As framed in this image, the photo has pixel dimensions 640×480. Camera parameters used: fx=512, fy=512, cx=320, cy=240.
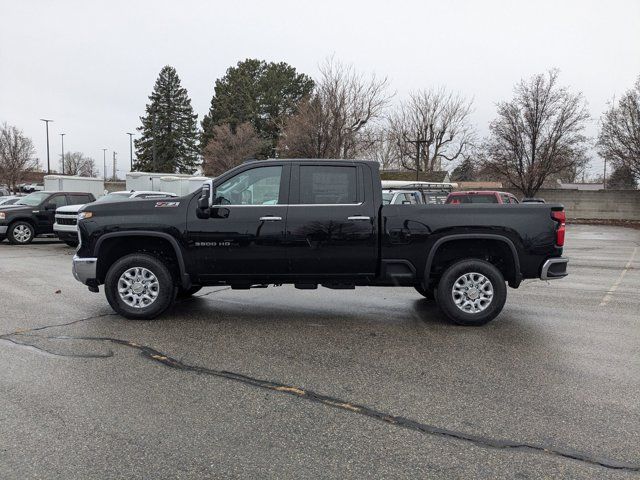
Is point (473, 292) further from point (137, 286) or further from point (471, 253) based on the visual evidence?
point (137, 286)

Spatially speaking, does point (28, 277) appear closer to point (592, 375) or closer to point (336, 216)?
point (336, 216)

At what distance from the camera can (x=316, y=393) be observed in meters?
4.09

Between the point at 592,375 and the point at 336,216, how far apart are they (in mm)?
3104

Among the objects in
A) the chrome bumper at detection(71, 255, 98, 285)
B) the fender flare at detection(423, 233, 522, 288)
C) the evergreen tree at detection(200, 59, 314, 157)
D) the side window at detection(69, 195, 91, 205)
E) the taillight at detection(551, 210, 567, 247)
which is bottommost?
the chrome bumper at detection(71, 255, 98, 285)

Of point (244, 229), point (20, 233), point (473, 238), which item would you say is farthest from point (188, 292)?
point (20, 233)

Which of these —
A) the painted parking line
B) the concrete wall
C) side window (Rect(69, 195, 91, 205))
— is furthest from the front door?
the concrete wall

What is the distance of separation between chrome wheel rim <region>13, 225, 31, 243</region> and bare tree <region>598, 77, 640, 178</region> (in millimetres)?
37155

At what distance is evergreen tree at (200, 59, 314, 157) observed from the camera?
55.8m

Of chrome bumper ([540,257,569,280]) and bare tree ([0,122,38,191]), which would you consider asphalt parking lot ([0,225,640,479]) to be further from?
bare tree ([0,122,38,191])

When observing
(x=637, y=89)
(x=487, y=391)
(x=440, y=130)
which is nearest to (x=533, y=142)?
(x=637, y=89)

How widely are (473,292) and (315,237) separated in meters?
2.03

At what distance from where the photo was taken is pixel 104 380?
4312mm

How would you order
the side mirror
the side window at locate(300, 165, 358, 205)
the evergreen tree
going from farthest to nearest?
the evergreen tree → the side window at locate(300, 165, 358, 205) → the side mirror

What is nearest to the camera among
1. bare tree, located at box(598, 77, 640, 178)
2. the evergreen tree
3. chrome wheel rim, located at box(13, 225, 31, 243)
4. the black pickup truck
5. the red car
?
the black pickup truck
